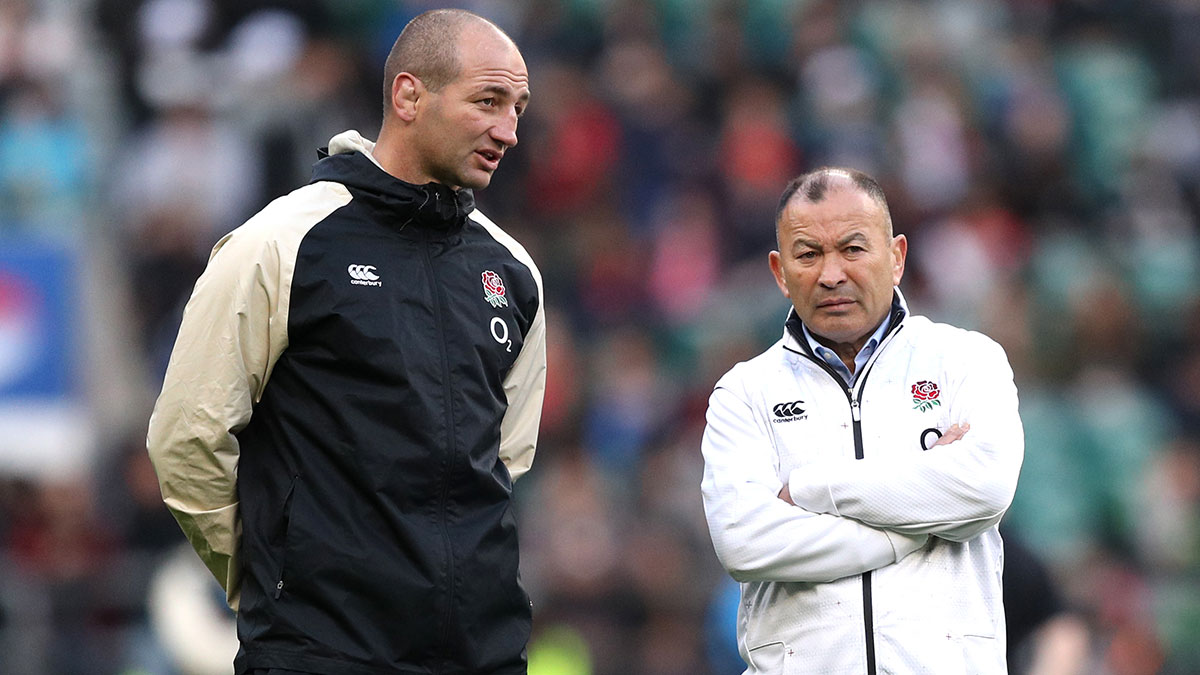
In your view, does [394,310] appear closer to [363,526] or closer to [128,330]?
[363,526]

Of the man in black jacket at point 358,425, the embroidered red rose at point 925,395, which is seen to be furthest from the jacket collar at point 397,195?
the embroidered red rose at point 925,395

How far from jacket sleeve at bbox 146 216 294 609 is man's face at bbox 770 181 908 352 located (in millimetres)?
1248

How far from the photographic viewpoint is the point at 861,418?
427 centimetres

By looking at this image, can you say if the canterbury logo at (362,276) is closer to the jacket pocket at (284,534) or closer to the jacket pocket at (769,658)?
the jacket pocket at (284,534)

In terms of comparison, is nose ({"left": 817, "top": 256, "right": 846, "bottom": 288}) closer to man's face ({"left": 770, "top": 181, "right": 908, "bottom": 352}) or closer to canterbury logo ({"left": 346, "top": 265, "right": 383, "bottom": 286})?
man's face ({"left": 770, "top": 181, "right": 908, "bottom": 352})

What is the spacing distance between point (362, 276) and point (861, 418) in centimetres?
125

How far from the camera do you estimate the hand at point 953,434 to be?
4195mm

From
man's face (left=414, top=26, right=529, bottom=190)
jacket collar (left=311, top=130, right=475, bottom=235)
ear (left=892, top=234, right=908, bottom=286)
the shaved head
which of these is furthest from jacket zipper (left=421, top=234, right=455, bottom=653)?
ear (left=892, top=234, right=908, bottom=286)

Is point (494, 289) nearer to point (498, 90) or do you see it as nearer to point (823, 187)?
point (498, 90)

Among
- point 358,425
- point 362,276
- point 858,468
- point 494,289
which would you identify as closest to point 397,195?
point 362,276

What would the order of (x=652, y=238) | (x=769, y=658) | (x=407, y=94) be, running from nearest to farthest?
(x=769, y=658)
(x=407, y=94)
(x=652, y=238)

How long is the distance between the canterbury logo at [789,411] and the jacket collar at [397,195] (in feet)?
3.01

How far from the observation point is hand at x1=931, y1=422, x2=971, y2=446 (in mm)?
4195

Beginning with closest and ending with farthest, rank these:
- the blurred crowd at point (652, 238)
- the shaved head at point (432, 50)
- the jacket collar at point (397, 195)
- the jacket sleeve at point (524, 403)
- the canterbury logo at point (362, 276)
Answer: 1. the canterbury logo at point (362, 276)
2. the jacket collar at point (397, 195)
3. the shaved head at point (432, 50)
4. the jacket sleeve at point (524, 403)
5. the blurred crowd at point (652, 238)
